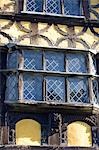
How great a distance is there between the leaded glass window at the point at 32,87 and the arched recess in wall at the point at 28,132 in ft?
1.62

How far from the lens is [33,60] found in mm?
9438

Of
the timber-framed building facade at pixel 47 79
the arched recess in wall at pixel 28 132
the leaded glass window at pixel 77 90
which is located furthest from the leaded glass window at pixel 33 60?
the arched recess in wall at pixel 28 132

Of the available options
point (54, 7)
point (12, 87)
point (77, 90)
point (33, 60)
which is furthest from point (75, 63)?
point (54, 7)

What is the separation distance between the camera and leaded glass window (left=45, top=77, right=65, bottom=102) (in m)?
9.10

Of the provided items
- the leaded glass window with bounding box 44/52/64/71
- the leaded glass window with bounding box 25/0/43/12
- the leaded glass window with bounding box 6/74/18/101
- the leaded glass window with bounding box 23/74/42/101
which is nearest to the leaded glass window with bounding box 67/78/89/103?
the leaded glass window with bounding box 44/52/64/71

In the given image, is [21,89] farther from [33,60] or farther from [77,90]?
[77,90]

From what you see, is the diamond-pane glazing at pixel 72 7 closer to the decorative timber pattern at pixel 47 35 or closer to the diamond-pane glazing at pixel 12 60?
the decorative timber pattern at pixel 47 35

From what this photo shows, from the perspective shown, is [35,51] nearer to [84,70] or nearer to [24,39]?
[24,39]

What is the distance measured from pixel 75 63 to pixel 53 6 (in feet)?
5.58

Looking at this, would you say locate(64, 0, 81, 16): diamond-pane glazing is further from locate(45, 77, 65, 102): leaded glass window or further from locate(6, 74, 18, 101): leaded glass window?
locate(6, 74, 18, 101): leaded glass window

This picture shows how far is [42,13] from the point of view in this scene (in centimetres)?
1019

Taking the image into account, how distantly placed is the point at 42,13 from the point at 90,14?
3.84ft

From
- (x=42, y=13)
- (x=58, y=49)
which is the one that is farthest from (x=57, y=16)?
(x=58, y=49)

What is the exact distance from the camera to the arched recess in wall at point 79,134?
29.3ft
